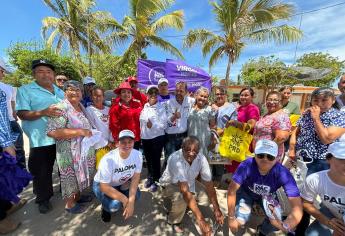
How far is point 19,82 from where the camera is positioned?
→ 13.9 metres

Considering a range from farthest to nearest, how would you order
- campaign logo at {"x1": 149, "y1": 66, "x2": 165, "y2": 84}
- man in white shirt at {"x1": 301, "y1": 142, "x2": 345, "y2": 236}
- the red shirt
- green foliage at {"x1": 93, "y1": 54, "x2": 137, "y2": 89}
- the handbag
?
green foliage at {"x1": 93, "y1": 54, "x2": 137, "y2": 89} < campaign logo at {"x1": 149, "y1": 66, "x2": 165, "y2": 84} < the red shirt < the handbag < man in white shirt at {"x1": 301, "y1": 142, "x2": 345, "y2": 236}

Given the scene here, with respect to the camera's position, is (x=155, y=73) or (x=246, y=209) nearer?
(x=246, y=209)

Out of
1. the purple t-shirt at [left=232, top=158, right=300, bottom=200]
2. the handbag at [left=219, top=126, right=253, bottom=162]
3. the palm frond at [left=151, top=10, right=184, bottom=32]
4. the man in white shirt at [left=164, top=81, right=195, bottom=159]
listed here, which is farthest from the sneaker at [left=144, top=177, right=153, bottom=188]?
the palm frond at [left=151, top=10, right=184, bottom=32]

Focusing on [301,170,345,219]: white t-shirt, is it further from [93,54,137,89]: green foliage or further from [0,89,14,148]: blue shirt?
[93,54,137,89]: green foliage

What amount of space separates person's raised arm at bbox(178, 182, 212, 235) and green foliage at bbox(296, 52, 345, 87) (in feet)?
91.0

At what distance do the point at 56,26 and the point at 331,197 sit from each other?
593 inches

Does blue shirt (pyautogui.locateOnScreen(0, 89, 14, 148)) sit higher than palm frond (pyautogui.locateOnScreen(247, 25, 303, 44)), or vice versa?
palm frond (pyautogui.locateOnScreen(247, 25, 303, 44))

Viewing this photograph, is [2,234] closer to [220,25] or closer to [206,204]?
[206,204]

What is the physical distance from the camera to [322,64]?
1019 inches

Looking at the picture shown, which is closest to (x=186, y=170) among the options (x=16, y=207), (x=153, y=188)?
(x=153, y=188)

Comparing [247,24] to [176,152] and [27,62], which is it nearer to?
[176,152]

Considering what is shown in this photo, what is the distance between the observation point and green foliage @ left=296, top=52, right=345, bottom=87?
24506 mm

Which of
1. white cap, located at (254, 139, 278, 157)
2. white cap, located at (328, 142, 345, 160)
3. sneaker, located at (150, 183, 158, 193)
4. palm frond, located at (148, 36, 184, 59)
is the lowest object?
sneaker, located at (150, 183, 158, 193)

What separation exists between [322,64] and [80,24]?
27.3 metres
